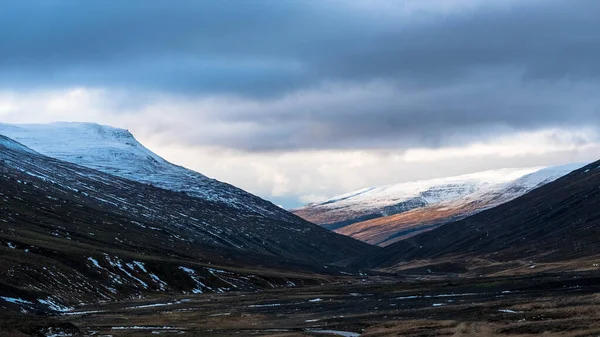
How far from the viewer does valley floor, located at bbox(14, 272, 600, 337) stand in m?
83.4

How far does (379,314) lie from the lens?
4301 inches

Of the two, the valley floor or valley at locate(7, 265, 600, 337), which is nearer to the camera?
the valley floor

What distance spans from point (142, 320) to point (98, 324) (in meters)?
9.76

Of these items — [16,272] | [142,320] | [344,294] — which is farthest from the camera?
[344,294]

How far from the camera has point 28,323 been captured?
8594 cm

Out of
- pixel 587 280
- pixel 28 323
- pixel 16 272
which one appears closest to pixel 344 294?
pixel 587 280

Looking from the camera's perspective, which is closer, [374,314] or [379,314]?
[379,314]

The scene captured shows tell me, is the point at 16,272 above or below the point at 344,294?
above

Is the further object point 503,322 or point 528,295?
point 528,295

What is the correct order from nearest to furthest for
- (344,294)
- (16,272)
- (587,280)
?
1. (587,280)
2. (16,272)
3. (344,294)

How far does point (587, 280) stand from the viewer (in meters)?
135

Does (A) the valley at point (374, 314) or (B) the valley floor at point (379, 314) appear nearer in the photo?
(B) the valley floor at point (379, 314)

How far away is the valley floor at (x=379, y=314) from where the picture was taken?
8338 cm

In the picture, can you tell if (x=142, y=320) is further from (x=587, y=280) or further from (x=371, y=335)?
(x=587, y=280)
